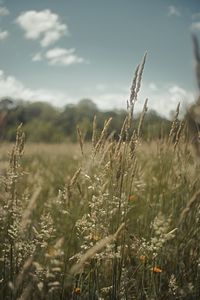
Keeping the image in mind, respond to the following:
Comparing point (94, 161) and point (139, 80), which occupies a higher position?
point (139, 80)

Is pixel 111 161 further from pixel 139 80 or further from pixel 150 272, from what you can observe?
pixel 150 272

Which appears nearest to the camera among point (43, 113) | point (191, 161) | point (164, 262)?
point (164, 262)

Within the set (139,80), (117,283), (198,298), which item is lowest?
(198,298)

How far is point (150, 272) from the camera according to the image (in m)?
1.83

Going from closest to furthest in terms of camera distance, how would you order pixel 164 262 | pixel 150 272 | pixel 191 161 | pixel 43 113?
1. pixel 150 272
2. pixel 164 262
3. pixel 191 161
4. pixel 43 113

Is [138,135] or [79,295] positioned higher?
[138,135]

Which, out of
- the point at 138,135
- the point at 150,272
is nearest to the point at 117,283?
the point at 150,272

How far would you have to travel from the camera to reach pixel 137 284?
1729 millimetres

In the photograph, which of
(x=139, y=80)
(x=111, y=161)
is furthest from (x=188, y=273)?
(x=139, y=80)

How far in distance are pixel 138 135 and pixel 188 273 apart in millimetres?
765

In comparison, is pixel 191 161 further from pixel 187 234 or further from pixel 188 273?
pixel 188 273

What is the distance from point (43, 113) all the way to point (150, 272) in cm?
Result: 5633

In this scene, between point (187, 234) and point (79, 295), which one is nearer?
point (79, 295)

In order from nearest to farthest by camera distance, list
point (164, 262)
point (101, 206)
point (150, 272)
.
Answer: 1. point (101, 206)
2. point (150, 272)
3. point (164, 262)
